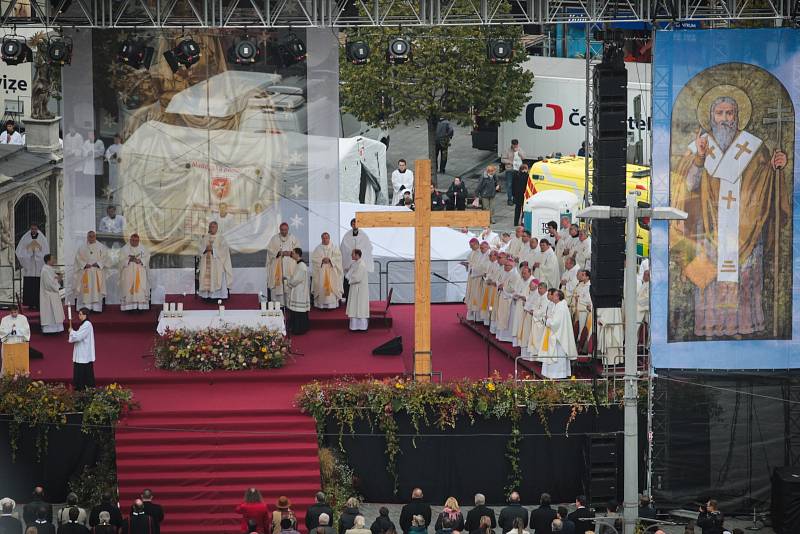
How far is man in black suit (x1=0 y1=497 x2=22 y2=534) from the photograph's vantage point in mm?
25263

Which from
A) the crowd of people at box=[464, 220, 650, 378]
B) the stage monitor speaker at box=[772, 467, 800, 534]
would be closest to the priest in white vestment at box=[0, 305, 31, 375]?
the crowd of people at box=[464, 220, 650, 378]

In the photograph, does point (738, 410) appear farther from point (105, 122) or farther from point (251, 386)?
point (105, 122)

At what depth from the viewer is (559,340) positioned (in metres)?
29.7

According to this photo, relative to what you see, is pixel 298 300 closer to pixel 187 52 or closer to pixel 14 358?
pixel 187 52

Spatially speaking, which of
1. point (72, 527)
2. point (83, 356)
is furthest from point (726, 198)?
point (72, 527)

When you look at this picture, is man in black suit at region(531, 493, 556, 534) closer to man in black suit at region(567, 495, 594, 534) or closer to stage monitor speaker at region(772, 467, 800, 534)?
man in black suit at region(567, 495, 594, 534)

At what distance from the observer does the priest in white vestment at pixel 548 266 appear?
3291 cm

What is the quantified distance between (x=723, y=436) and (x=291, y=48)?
1003 cm

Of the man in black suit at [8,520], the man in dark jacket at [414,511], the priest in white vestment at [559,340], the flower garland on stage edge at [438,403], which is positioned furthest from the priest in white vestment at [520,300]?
the man in black suit at [8,520]

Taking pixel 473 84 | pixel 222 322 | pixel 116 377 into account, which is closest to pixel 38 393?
pixel 116 377

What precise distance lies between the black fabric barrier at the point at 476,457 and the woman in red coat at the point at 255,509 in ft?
9.81

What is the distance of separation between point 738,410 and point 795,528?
2050 millimetres

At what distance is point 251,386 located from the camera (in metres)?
29.8

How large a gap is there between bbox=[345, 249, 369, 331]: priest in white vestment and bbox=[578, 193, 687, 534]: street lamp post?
8.21 metres
